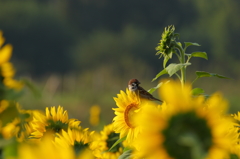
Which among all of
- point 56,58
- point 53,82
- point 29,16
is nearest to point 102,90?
point 53,82

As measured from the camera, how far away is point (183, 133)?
592 mm

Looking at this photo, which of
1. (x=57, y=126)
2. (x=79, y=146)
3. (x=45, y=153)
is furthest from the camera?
(x=57, y=126)

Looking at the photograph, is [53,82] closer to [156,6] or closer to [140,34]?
[140,34]

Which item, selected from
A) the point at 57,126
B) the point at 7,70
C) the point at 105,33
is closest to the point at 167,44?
the point at 57,126

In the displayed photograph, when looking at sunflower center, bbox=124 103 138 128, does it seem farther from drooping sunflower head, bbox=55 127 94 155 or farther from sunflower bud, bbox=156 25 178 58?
sunflower bud, bbox=156 25 178 58

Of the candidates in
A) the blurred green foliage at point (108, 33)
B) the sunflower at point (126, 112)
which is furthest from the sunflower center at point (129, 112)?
the blurred green foliage at point (108, 33)

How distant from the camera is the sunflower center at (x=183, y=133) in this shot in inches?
23.6

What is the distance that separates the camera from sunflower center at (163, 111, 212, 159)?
0.60 meters

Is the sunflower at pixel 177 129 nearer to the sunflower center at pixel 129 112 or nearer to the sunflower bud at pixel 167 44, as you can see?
the sunflower center at pixel 129 112

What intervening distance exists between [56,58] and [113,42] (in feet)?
12.0

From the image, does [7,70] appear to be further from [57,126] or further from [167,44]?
[167,44]

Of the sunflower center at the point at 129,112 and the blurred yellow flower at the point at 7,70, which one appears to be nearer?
the blurred yellow flower at the point at 7,70

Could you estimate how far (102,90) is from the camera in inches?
816

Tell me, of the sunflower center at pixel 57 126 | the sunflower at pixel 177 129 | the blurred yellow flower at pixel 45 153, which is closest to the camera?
the blurred yellow flower at pixel 45 153
